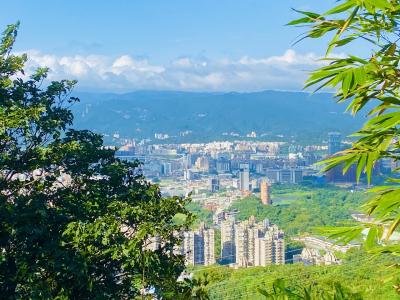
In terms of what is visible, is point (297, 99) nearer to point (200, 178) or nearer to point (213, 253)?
point (200, 178)

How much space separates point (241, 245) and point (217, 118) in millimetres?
79635

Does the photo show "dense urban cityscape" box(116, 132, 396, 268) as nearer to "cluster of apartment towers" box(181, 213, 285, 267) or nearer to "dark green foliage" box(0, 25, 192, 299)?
"cluster of apartment towers" box(181, 213, 285, 267)

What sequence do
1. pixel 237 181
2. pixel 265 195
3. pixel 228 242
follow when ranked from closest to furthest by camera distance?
pixel 228 242
pixel 265 195
pixel 237 181

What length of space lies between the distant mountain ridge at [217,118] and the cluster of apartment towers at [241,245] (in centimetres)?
5140

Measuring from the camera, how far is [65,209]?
3.29 meters

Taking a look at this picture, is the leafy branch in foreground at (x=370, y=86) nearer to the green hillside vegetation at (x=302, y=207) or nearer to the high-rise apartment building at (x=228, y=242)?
the high-rise apartment building at (x=228, y=242)

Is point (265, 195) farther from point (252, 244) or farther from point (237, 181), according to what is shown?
point (252, 244)

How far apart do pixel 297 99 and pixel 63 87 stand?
413 ft

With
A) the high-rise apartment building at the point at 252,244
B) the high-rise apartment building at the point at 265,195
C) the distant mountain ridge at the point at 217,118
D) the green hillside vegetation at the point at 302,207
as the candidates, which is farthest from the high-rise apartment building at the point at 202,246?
the distant mountain ridge at the point at 217,118

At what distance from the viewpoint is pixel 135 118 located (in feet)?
327

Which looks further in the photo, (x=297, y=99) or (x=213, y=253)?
(x=297, y=99)

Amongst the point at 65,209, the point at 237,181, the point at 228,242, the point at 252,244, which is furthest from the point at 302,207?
the point at 65,209

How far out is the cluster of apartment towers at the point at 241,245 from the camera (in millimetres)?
22250

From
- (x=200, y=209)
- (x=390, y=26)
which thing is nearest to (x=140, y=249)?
(x=390, y=26)
